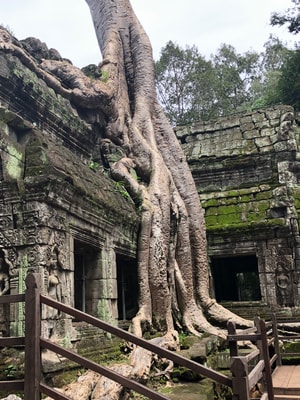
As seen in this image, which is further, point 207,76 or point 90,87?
point 207,76

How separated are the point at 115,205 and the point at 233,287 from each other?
9.07 m

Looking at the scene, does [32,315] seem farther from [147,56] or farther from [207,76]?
[207,76]

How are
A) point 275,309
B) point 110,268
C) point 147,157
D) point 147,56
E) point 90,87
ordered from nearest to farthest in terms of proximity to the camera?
point 110,268, point 90,87, point 147,157, point 275,309, point 147,56

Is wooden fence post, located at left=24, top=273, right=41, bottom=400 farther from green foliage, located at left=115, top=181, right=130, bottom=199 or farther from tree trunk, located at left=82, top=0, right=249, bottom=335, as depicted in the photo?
green foliage, located at left=115, top=181, right=130, bottom=199

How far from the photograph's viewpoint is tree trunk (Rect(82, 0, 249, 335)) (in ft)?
24.7

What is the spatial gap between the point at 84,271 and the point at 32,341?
3706 mm

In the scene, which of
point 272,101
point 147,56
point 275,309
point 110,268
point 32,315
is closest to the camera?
point 32,315

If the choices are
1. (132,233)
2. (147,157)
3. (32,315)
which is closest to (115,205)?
(132,233)

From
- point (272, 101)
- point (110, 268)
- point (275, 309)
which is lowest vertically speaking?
point (275, 309)

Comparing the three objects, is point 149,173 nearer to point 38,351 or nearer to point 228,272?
point 38,351

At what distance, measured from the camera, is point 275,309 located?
385 inches

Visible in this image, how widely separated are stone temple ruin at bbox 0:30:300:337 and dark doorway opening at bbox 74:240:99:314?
0.01 m

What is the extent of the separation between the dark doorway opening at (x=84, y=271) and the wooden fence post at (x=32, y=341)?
344 cm

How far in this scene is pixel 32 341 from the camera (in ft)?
9.34
